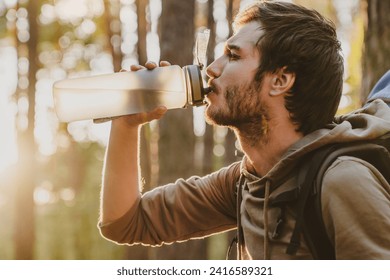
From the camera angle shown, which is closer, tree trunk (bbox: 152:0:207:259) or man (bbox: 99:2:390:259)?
man (bbox: 99:2:390:259)

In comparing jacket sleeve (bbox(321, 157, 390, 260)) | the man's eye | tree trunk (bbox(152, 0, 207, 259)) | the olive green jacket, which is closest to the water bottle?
the man's eye

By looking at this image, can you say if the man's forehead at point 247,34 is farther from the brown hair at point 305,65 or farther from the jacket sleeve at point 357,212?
the jacket sleeve at point 357,212

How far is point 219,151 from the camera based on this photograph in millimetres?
20703

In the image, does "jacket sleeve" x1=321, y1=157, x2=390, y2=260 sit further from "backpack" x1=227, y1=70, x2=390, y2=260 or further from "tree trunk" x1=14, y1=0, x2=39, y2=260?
"tree trunk" x1=14, y1=0, x2=39, y2=260

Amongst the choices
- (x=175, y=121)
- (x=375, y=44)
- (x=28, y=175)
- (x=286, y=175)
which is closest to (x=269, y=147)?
(x=286, y=175)

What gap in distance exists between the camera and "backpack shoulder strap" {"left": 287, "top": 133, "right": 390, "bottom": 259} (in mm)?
1737

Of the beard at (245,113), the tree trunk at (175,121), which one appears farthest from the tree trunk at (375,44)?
the tree trunk at (175,121)

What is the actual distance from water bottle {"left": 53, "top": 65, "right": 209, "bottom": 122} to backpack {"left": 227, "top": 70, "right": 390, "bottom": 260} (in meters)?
0.52

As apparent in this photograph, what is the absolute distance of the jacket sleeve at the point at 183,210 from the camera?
232cm

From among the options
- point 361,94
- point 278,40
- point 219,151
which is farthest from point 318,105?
point 219,151

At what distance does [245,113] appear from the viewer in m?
2.10

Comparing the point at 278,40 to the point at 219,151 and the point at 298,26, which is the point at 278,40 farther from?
the point at 219,151
